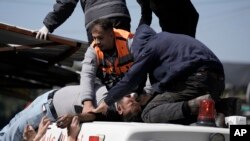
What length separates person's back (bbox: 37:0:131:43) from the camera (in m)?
5.19

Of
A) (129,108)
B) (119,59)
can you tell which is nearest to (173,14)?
(119,59)

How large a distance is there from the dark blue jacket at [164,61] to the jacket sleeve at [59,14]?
5.07 feet

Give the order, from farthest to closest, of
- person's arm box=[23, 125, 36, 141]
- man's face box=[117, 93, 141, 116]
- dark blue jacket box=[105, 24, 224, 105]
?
person's arm box=[23, 125, 36, 141]
man's face box=[117, 93, 141, 116]
dark blue jacket box=[105, 24, 224, 105]

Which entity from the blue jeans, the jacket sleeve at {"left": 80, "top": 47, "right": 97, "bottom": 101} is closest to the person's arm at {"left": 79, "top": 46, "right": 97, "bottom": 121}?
the jacket sleeve at {"left": 80, "top": 47, "right": 97, "bottom": 101}

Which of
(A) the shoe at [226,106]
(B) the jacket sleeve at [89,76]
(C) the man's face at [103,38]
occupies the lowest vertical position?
(A) the shoe at [226,106]

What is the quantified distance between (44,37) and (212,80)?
2108 millimetres

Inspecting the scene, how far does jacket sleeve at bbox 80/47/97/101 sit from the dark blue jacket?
14.6 inches

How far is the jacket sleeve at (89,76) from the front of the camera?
4.48 meters

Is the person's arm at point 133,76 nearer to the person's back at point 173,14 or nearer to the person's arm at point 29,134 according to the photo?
the person's arm at point 29,134

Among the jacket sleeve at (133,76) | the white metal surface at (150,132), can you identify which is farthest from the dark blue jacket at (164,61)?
the white metal surface at (150,132)

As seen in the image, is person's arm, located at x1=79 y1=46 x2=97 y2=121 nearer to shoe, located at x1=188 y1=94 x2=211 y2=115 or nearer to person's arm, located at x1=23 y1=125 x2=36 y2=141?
person's arm, located at x1=23 y1=125 x2=36 y2=141

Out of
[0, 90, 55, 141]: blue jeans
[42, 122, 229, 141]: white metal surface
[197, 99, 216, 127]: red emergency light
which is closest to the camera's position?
[42, 122, 229, 141]: white metal surface

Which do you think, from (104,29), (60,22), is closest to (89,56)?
(104,29)

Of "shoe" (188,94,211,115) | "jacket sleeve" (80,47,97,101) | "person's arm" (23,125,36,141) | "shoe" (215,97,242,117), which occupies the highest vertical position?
"jacket sleeve" (80,47,97,101)
